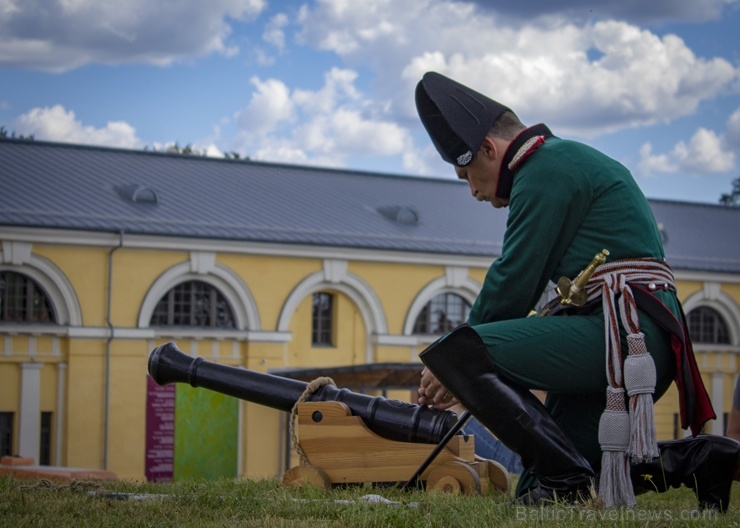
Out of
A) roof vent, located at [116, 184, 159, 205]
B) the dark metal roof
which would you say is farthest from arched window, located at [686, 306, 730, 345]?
roof vent, located at [116, 184, 159, 205]

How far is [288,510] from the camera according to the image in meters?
4.93

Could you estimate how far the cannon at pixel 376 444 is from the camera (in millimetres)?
5902

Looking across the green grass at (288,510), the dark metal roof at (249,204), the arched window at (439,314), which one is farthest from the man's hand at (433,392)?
the arched window at (439,314)

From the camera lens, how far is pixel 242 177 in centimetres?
3822

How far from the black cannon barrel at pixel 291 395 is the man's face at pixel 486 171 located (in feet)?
3.93

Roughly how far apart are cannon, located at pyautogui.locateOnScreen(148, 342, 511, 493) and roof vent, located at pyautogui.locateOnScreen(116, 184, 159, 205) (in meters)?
29.0

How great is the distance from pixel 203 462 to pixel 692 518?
2949 cm

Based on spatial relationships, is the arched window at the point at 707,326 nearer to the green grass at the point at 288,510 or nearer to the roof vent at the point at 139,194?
the roof vent at the point at 139,194

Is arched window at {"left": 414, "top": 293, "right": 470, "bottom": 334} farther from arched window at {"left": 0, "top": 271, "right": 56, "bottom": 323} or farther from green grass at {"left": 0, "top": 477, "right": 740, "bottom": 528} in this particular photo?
green grass at {"left": 0, "top": 477, "right": 740, "bottom": 528}

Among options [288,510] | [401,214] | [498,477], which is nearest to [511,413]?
[288,510]

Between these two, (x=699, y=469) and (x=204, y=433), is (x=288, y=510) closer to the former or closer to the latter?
(x=699, y=469)

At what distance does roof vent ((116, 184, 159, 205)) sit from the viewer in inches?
1366

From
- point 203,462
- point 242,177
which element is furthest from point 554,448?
point 242,177

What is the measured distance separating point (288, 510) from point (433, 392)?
0.94 metres
